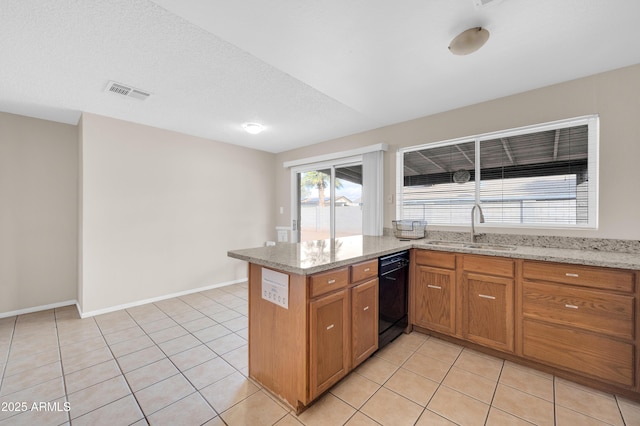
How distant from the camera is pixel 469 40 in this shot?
66.7 inches

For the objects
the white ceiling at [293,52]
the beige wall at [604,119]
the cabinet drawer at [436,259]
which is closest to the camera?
the white ceiling at [293,52]

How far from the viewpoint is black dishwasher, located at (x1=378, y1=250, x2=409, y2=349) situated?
226cm

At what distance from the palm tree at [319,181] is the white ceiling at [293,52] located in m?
1.50

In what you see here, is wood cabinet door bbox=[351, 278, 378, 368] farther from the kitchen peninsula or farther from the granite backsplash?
the granite backsplash

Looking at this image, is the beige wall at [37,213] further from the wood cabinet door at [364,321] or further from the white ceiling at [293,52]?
the wood cabinet door at [364,321]

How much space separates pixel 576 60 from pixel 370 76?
1.58m

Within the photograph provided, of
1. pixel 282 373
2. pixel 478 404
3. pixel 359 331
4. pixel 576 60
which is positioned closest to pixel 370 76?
pixel 576 60

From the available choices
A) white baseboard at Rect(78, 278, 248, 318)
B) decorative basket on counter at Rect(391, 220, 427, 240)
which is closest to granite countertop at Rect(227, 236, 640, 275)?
decorative basket on counter at Rect(391, 220, 427, 240)

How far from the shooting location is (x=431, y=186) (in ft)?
10.6

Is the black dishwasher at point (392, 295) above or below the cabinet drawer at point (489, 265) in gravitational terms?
below

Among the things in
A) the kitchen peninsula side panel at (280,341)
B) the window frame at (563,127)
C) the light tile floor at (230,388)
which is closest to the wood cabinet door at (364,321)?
the light tile floor at (230,388)

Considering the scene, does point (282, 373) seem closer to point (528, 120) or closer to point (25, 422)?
point (25, 422)

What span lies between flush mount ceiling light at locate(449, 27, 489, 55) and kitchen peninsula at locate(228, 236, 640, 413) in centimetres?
155

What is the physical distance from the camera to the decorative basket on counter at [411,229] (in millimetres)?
3113
